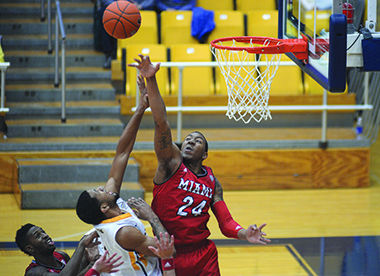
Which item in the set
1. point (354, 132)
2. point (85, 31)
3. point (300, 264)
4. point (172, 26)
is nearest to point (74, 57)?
point (85, 31)

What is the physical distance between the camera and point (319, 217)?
6.63 metres

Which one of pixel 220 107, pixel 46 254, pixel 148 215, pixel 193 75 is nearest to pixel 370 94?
pixel 193 75

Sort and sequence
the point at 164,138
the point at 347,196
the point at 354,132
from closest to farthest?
the point at 164,138 → the point at 347,196 → the point at 354,132

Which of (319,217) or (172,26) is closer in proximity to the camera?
(319,217)

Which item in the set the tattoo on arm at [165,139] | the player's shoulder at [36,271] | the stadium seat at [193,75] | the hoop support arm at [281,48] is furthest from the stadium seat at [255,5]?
the player's shoulder at [36,271]

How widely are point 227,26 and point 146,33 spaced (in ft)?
3.53

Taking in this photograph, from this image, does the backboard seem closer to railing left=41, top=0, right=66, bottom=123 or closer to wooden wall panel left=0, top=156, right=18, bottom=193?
railing left=41, top=0, right=66, bottom=123

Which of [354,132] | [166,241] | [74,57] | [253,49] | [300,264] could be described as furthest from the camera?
[74,57]

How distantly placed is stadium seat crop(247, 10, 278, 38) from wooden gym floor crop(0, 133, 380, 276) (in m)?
2.30

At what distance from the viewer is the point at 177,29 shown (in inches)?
345

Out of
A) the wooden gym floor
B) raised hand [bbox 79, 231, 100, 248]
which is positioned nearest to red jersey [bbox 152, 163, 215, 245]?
raised hand [bbox 79, 231, 100, 248]

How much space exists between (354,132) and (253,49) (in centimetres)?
442

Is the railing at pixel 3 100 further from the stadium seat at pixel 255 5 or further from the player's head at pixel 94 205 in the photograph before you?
the stadium seat at pixel 255 5

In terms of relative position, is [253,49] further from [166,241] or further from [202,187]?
[166,241]
